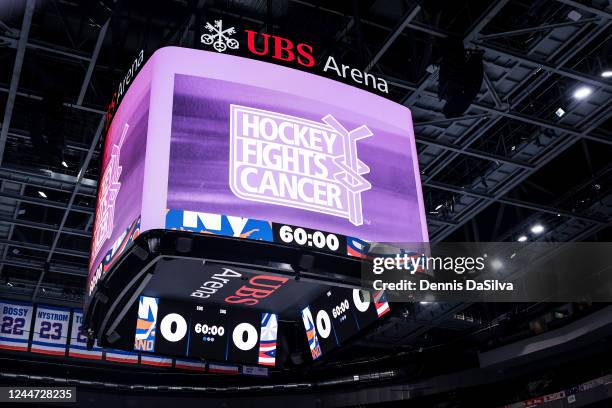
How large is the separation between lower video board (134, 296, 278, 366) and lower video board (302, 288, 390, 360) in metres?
0.48

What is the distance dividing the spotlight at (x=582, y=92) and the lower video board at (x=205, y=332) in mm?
7467

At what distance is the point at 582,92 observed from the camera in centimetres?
1229

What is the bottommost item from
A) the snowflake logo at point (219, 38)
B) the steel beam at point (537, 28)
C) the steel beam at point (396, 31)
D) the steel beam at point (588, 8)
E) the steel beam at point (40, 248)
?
the snowflake logo at point (219, 38)

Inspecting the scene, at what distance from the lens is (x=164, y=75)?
21.3 feet

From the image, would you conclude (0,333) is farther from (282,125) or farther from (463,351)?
(463,351)

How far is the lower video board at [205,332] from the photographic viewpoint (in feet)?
23.5

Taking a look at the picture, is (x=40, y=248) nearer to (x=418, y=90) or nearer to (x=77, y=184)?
(x=77, y=184)

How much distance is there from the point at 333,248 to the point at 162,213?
1473 millimetres

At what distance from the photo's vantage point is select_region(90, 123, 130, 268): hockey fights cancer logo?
6.83 m

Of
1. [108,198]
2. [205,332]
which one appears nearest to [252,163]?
[108,198]

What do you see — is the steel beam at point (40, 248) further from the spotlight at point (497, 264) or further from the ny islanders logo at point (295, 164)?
the ny islanders logo at point (295, 164)

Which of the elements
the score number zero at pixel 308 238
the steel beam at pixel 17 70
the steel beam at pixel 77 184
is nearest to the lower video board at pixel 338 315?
the score number zero at pixel 308 238

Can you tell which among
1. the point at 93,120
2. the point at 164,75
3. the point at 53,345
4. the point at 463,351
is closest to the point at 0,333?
the point at 53,345

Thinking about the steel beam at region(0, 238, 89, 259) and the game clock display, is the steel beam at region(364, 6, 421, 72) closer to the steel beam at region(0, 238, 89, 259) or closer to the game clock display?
the game clock display
